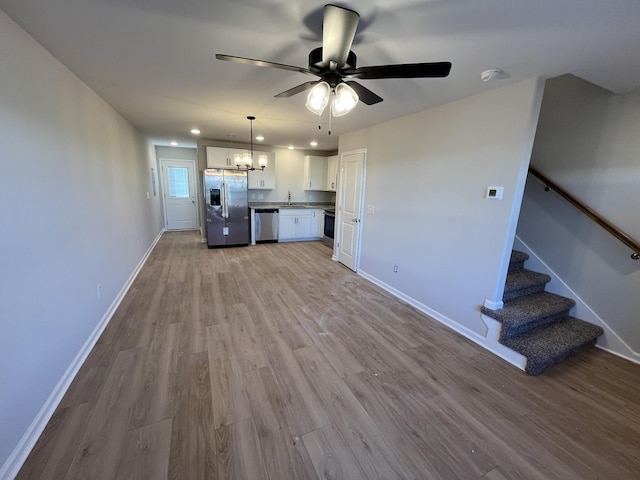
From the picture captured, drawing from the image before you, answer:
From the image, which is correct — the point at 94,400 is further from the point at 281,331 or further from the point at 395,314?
the point at 395,314

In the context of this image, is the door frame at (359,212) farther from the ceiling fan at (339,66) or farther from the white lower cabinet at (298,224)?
the ceiling fan at (339,66)

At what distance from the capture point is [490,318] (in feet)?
7.98

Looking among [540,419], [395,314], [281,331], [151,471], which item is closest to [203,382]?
[151,471]

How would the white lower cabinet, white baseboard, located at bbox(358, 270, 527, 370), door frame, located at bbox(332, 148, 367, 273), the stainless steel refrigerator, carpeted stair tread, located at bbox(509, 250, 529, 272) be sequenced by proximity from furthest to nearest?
the white lower cabinet → the stainless steel refrigerator → door frame, located at bbox(332, 148, 367, 273) → carpeted stair tread, located at bbox(509, 250, 529, 272) → white baseboard, located at bbox(358, 270, 527, 370)

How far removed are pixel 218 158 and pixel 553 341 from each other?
20.1ft

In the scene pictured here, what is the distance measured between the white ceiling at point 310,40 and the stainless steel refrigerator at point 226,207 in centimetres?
288

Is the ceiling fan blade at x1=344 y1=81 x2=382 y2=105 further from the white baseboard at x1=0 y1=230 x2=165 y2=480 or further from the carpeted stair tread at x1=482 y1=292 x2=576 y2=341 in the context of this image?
the white baseboard at x1=0 y1=230 x2=165 y2=480

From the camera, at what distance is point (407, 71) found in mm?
1340

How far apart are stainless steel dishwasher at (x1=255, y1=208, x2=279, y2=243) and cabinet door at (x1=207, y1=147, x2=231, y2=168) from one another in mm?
1240

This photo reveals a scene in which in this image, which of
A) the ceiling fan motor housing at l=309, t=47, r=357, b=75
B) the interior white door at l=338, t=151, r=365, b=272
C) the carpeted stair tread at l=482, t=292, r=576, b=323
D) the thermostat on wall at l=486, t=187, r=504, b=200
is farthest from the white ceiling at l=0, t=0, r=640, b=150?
the carpeted stair tread at l=482, t=292, r=576, b=323

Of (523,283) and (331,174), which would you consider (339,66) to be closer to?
(523,283)

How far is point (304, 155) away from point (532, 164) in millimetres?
5038

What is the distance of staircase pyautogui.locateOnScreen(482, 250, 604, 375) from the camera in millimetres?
2189

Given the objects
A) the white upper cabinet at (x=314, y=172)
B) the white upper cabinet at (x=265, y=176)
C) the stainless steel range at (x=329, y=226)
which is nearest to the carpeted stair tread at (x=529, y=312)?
the stainless steel range at (x=329, y=226)
